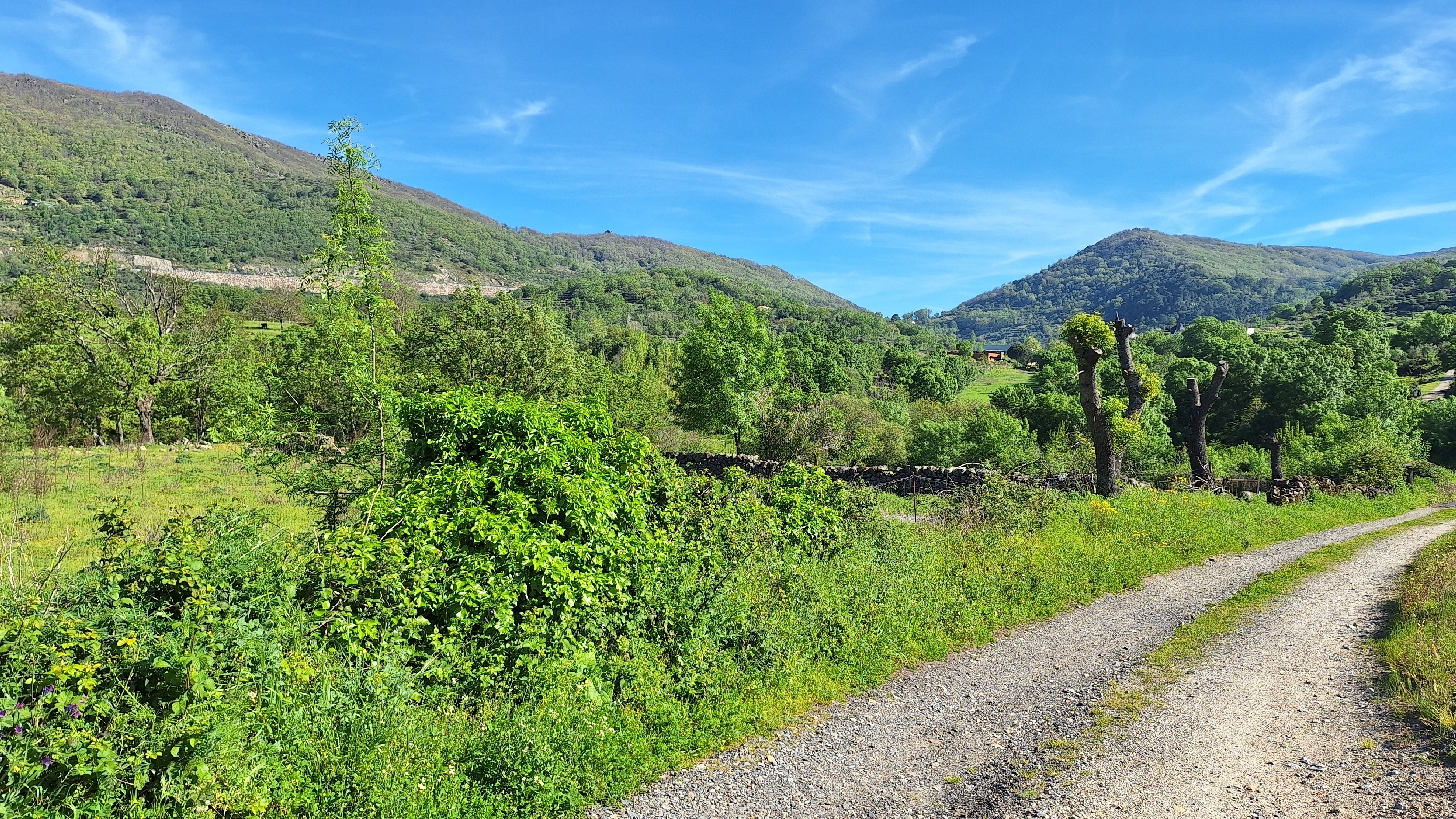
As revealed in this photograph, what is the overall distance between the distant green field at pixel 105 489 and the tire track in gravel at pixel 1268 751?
15.6 m

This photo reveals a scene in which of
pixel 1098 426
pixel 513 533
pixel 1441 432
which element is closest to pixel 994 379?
pixel 1441 432

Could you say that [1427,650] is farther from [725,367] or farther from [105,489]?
[105,489]

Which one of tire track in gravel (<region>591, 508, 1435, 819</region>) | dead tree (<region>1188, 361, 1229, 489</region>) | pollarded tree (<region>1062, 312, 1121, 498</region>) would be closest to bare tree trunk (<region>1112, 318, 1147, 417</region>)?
pollarded tree (<region>1062, 312, 1121, 498</region>)

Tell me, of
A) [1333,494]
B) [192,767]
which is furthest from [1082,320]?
[192,767]

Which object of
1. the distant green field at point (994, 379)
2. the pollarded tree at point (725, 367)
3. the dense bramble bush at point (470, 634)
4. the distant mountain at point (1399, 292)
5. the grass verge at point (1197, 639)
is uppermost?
the distant mountain at point (1399, 292)

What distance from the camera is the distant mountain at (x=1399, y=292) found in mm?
139625

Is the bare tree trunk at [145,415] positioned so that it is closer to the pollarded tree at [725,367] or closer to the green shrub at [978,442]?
the pollarded tree at [725,367]

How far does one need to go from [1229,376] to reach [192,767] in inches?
2703

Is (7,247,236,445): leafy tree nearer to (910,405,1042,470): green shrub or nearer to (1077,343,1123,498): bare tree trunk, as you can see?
(910,405,1042,470): green shrub

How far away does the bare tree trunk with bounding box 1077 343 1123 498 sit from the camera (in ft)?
68.7

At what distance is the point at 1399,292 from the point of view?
16300cm

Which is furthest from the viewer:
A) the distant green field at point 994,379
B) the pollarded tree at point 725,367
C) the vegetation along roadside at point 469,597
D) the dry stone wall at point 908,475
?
the distant green field at point 994,379

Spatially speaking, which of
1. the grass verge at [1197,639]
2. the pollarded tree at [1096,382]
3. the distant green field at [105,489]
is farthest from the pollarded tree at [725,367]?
the grass verge at [1197,639]

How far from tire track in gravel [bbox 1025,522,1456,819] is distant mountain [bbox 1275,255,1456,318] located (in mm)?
170819
